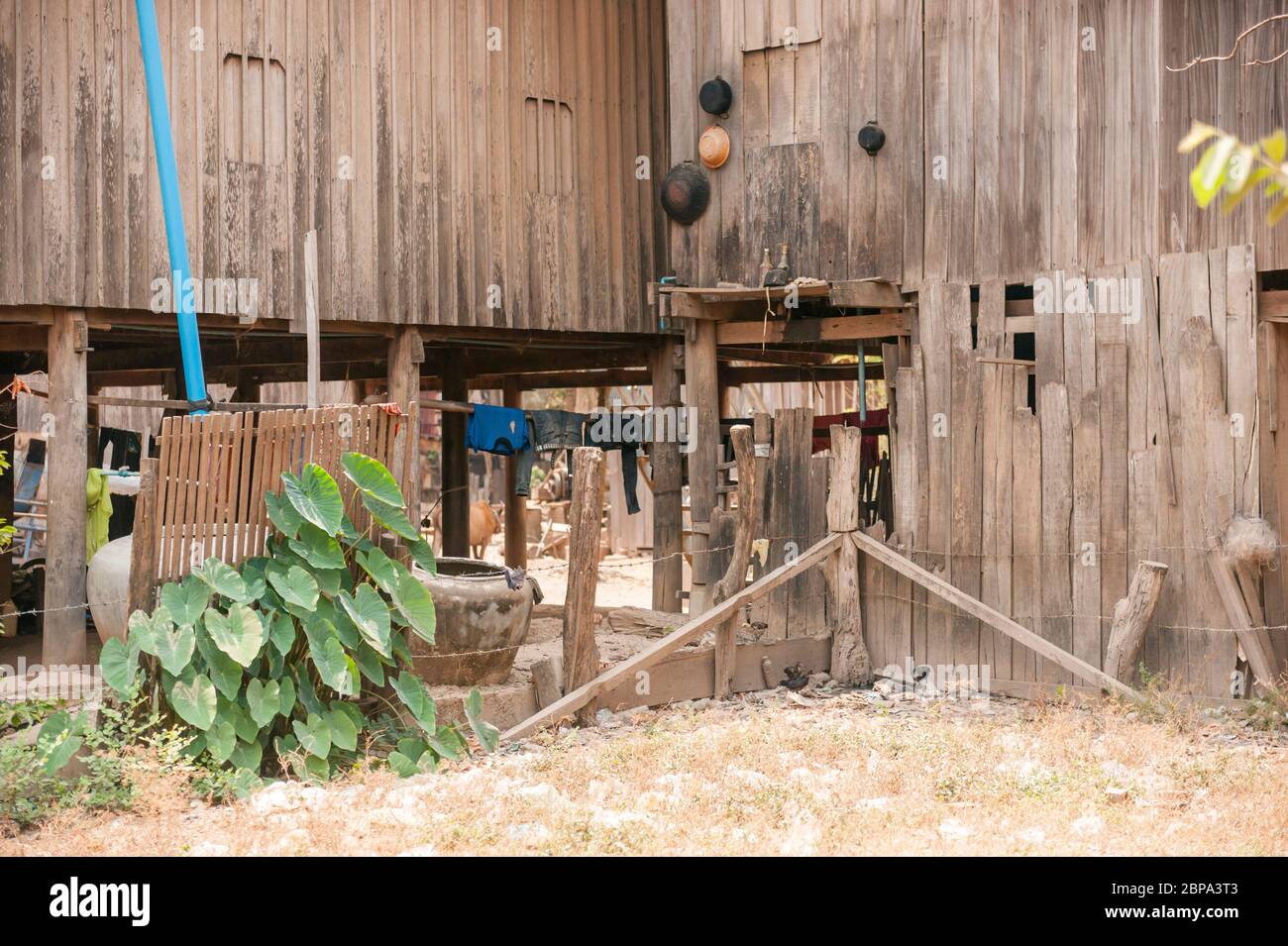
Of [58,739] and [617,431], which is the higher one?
[617,431]

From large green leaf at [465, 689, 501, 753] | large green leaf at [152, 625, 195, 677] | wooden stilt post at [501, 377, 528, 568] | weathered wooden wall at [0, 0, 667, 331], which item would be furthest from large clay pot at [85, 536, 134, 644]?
wooden stilt post at [501, 377, 528, 568]

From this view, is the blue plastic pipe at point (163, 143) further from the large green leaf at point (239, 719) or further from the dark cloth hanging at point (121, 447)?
the dark cloth hanging at point (121, 447)

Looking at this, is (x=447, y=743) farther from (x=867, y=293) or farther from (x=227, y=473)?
(x=867, y=293)

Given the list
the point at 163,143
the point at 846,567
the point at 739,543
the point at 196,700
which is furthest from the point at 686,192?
the point at 196,700

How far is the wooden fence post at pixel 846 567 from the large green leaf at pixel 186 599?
5.07 meters

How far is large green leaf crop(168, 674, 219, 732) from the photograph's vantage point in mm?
7551

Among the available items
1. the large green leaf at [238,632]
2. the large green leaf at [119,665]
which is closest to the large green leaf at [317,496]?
the large green leaf at [238,632]

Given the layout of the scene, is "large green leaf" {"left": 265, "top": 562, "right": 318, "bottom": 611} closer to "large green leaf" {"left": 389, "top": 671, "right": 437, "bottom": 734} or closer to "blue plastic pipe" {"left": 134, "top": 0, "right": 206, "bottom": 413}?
"large green leaf" {"left": 389, "top": 671, "right": 437, "bottom": 734}

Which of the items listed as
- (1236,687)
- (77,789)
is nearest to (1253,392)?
(1236,687)

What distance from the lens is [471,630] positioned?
9586mm

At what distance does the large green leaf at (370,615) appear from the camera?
8.05 metres

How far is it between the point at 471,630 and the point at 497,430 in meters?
6.26

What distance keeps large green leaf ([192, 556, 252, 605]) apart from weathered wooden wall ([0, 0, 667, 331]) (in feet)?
14.1

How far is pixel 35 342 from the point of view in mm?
12258
